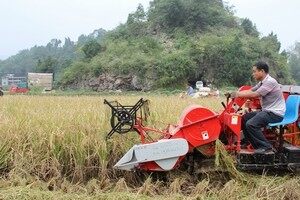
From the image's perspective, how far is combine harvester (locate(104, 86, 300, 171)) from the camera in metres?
5.28

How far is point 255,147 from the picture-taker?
5605mm

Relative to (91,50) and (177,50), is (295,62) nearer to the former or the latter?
(177,50)

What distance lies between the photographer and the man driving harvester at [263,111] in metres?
5.52

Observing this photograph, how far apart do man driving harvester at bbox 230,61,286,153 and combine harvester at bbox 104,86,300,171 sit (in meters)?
0.11

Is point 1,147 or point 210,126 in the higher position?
point 210,126

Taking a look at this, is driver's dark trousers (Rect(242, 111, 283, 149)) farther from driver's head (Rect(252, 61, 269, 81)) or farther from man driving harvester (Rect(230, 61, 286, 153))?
driver's head (Rect(252, 61, 269, 81))

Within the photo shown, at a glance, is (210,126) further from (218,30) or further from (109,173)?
(218,30)

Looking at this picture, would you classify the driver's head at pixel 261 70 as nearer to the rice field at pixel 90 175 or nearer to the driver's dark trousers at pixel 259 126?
the driver's dark trousers at pixel 259 126

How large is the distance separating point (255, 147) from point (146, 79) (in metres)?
31.5

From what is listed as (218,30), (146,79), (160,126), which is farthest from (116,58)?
(160,126)

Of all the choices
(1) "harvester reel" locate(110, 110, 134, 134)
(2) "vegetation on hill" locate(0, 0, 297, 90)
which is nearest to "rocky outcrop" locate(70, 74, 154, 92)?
(2) "vegetation on hill" locate(0, 0, 297, 90)

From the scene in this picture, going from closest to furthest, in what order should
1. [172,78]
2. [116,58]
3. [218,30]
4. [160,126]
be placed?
[160,126]
[172,78]
[116,58]
[218,30]

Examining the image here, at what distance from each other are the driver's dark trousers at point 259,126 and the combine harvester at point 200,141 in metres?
0.10

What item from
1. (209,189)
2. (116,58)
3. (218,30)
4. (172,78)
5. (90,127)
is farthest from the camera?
(218,30)
